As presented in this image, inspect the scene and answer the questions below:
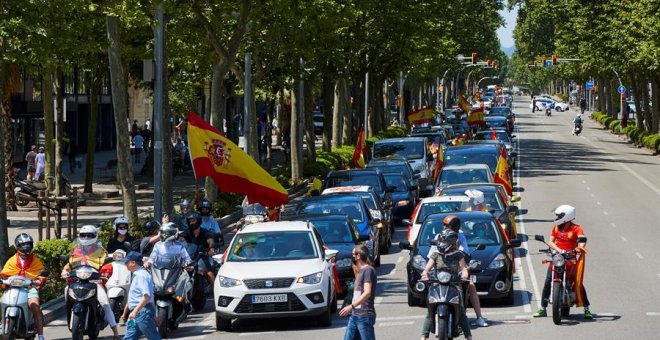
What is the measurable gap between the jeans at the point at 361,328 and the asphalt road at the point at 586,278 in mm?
3810

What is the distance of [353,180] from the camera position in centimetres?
3506

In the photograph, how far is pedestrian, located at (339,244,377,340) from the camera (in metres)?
14.4

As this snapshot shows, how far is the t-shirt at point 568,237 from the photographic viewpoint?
19.5 m

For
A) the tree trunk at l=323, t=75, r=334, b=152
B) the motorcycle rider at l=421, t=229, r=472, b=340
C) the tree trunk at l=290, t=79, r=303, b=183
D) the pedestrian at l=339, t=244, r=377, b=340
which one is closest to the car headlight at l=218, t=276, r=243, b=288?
the motorcycle rider at l=421, t=229, r=472, b=340

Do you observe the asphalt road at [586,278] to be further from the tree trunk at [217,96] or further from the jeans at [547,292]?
the tree trunk at [217,96]

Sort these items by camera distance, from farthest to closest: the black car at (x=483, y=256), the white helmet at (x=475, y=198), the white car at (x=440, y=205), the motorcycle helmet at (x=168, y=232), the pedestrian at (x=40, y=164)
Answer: the pedestrian at (x=40, y=164) → the white car at (x=440, y=205) → the white helmet at (x=475, y=198) → the black car at (x=483, y=256) → the motorcycle helmet at (x=168, y=232)

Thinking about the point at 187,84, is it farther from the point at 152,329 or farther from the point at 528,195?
the point at 152,329

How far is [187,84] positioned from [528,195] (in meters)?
15.9

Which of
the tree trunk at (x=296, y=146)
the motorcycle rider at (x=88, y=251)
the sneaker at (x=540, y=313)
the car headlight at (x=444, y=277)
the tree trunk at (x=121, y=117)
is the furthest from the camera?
the tree trunk at (x=296, y=146)

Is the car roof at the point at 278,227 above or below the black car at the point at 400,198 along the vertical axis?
above

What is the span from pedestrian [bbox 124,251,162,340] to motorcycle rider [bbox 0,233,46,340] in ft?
5.69

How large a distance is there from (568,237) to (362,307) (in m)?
5.92

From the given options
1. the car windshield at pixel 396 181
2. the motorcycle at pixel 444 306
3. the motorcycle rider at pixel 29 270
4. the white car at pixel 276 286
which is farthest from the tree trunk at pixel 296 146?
the motorcycle at pixel 444 306

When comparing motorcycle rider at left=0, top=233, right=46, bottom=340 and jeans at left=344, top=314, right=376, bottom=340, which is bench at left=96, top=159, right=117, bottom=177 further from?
jeans at left=344, top=314, right=376, bottom=340
